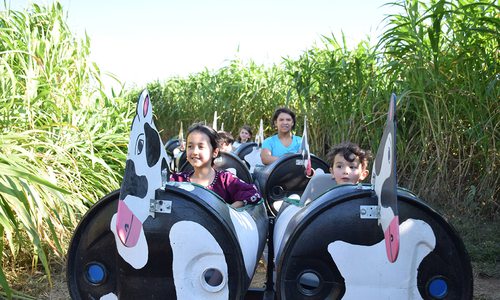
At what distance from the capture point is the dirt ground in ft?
10.4

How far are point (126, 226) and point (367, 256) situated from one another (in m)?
0.86

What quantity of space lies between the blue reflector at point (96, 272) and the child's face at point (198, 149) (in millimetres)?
987

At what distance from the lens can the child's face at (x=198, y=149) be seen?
10.4 ft

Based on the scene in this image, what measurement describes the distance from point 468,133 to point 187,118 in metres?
7.95

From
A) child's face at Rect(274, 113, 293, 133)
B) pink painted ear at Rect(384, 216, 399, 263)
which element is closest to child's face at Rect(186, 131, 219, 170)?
pink painted ear at Rect(384, 216, 399, 263)

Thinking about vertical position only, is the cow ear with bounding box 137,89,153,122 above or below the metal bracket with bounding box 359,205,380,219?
above

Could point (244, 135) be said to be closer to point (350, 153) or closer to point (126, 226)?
point (350, 153)

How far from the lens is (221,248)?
2.24 metres

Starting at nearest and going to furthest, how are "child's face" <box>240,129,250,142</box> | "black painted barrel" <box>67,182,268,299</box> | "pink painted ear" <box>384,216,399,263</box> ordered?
"pink painted ear" <box>384,216,399,263</box>
"black painted barrel" <box>67,182,268,299</box>
"child's face" <box>240,129,250,142</box>

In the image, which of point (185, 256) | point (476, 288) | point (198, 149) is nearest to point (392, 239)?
point (185, 256)

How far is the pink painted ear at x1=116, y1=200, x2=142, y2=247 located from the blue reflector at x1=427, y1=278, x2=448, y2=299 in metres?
1.08

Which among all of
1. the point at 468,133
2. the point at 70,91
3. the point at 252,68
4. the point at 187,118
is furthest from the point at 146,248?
the point at 187,118

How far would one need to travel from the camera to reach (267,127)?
33.0 ft

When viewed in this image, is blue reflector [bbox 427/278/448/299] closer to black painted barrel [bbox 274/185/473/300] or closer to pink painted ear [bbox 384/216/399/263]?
black painted barrel [bbox 274/185/473/300]
